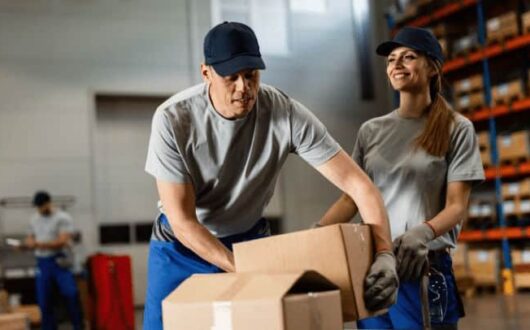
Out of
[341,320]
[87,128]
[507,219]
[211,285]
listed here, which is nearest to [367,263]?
[341,320]

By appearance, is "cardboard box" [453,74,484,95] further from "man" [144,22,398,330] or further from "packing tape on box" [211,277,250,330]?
"packing tape on box" [211,277,250,330]

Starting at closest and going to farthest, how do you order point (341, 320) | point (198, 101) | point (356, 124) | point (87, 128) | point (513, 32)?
point (341, 320), point (198, 101), point (513, 32), point (87, 128), point (356, 124)

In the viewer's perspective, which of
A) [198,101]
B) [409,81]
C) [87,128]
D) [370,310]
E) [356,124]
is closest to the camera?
[370,310]

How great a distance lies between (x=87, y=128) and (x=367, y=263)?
865 cm

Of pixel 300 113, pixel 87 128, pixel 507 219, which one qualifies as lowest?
pixel 507 219

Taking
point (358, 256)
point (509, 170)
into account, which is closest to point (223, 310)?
point (358, 256)

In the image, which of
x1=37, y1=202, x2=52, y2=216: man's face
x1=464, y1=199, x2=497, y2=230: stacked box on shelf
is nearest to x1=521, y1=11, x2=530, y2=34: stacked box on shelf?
x1=464, y1=199, x2=497, y2=230: stacked box on shelf

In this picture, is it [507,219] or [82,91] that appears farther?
[82,91]

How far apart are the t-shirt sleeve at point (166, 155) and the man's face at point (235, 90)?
17 centimetres

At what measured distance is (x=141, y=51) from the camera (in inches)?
418

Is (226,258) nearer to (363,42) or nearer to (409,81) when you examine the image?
(409,81)

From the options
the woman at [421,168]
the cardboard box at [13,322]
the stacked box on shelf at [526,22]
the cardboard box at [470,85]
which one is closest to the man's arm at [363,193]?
the woman at [421,168]

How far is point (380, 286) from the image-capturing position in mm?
1883

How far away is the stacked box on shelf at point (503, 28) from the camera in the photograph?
Answer: 8.76 metres
